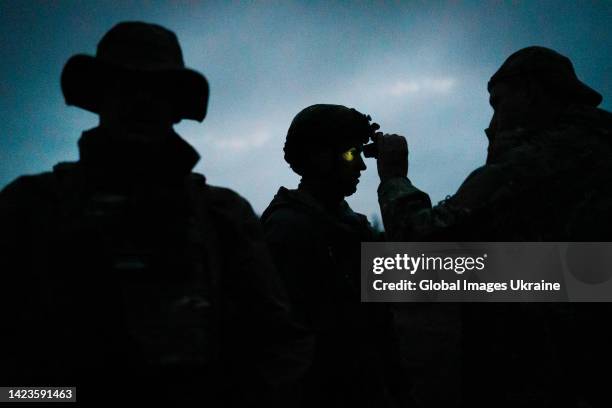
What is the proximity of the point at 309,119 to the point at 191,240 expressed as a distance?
2.21 meters

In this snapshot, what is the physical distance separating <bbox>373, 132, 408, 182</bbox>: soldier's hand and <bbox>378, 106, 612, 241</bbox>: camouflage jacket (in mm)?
619

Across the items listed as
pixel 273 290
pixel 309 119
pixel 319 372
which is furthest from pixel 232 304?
pixel 309 119

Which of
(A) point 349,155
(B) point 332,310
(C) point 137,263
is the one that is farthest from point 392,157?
(C) point 137,263

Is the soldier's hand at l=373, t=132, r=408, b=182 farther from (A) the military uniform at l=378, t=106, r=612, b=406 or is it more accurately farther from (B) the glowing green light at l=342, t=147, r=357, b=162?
(A) the military uniform at l=378, t=106, r=612, b=406

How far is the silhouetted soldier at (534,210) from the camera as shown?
2664 millimetres

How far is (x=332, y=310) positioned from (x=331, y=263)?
39 cm

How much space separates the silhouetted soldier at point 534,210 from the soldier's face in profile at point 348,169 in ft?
1.96

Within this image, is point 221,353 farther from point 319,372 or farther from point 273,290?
point 319,372

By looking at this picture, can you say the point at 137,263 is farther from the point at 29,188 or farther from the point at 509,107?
the point at 509,107

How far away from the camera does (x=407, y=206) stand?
307 cm

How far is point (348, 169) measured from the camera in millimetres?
3744
